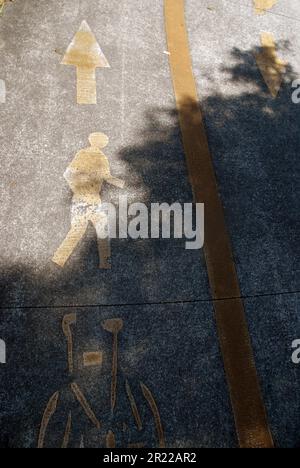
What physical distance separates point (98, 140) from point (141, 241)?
1420 millimetres

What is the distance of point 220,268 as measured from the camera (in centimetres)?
421

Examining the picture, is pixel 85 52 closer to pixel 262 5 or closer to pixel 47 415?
pixel 262 5

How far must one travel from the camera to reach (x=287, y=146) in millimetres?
5336

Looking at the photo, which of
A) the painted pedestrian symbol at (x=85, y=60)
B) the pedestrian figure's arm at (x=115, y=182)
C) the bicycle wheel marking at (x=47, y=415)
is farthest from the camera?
the painted pedestrian symbol at (x=85, y=60)

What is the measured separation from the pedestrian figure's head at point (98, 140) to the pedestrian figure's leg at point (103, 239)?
3.13 ft

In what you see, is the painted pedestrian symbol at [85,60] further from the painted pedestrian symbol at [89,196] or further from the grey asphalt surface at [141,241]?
the painted pedestrian symbol at [89,196]

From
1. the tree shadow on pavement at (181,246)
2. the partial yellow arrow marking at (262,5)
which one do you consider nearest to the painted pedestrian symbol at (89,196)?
the tree shadow on pavement at (181,246)

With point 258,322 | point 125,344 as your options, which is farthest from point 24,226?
point 258,322

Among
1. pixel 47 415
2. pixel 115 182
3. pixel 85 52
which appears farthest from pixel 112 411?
pixel 85 52

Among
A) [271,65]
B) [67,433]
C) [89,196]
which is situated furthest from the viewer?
[271,65]

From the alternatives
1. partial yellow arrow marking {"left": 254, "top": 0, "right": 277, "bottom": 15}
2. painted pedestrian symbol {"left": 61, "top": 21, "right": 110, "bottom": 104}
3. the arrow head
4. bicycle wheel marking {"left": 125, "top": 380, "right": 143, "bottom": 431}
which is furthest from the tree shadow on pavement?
partial yellow arrow marking {"left": 254, "top": 0, "right": 277, "bottom": 15}

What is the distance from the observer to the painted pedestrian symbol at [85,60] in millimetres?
5234

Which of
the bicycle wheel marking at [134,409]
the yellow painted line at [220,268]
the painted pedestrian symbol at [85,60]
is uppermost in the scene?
the painted pedestrian symbol at [85,60]

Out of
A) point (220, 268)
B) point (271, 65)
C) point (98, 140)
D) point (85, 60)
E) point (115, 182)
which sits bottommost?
point (220, 268)
